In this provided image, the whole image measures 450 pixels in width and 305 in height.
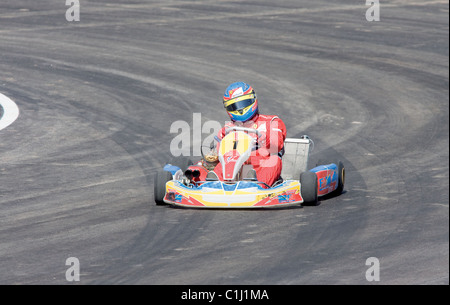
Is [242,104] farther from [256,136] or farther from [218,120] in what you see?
[218,120]

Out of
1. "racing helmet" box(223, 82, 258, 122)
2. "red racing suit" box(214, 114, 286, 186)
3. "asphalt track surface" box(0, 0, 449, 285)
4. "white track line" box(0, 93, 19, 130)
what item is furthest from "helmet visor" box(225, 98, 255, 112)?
"white track line" box(0, 93, 19, 130)

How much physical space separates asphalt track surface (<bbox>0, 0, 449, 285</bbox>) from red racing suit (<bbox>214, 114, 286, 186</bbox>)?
57cm

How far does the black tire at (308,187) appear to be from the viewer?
12.0m

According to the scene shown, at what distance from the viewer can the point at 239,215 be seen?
38.4 feet

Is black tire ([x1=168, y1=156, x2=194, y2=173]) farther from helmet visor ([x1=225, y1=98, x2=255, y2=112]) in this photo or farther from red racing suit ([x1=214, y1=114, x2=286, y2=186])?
helmet visor ([x1=225, y1=98, x2=255, y2=112])

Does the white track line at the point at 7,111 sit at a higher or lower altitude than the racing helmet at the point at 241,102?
lower

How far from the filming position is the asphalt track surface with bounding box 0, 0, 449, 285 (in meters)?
A: 10.2

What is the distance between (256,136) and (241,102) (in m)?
0.45

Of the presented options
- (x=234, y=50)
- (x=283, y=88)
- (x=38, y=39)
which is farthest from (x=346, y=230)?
(x=38, y=39)

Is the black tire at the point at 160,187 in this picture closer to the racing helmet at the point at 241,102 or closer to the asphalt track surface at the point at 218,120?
the asphalt track surface at the point at 218,120

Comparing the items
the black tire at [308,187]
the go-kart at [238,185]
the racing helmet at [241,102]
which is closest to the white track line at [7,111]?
the go-kart at [238,185]

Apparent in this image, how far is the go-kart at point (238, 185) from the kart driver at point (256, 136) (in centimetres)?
9

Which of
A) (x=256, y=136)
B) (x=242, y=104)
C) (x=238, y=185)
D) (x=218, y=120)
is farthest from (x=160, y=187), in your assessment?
(x=218, y=120)

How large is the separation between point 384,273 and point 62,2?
18.1 meters
